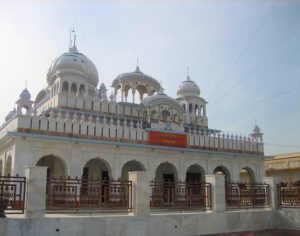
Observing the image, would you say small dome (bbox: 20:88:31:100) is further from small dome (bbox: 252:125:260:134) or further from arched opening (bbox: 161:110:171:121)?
small dome (bbox: 252:125:260:134)

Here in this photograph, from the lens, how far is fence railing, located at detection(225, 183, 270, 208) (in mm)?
13180

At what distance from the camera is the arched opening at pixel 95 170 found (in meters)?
19.9

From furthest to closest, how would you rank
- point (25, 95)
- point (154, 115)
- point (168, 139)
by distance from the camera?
point (154, 115) < point (168, 139) < point (25, 95)

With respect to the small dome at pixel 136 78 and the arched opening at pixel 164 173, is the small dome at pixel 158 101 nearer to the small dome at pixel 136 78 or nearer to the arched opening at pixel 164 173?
the small dome at pixel 136 78

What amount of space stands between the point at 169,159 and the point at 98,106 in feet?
17.7

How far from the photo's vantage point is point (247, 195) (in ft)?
43.7

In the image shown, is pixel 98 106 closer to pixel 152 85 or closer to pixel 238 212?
pixel 152 85

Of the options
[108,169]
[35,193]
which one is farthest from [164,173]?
[35,193]

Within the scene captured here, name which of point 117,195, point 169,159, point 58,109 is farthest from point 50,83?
point 117,195

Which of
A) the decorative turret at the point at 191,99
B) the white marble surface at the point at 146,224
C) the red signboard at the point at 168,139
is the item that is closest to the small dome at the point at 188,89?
the decorative turret at the point at 191,99

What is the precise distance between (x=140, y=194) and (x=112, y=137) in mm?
8498

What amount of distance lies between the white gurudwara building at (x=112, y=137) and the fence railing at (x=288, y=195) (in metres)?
7.44

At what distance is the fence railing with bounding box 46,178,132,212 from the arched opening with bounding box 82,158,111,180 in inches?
352

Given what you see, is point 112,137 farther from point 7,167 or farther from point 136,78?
point 136,78
